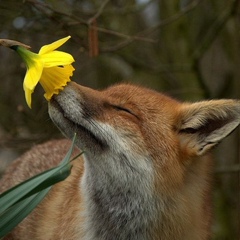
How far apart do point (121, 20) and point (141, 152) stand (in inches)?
221

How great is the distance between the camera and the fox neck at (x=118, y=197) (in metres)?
4.63

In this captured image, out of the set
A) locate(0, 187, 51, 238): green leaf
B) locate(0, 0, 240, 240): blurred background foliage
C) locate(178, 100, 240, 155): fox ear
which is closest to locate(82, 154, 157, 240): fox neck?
locate(178, 100, 240, 155): fox ear

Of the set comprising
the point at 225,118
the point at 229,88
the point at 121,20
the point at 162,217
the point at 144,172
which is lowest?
the point at 162,217

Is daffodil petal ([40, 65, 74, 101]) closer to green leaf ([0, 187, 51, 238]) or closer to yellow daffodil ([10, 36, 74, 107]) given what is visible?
yellow daffodil ([10, 36, 74, 107])

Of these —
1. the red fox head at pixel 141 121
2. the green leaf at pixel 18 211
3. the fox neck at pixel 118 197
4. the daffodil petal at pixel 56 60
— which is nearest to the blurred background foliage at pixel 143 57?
the red fox head at pixel 141 121

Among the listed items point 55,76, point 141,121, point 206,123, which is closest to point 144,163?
point 141,121

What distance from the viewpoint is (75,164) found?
580 cm

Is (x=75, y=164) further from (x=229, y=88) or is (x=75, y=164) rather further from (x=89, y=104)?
(x=229, y=88)

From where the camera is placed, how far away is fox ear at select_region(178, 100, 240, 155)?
4625mm

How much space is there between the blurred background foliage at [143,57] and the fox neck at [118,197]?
259 centimetres

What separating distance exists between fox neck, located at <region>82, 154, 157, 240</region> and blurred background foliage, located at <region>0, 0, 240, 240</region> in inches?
102

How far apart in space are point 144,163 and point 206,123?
1.82ft

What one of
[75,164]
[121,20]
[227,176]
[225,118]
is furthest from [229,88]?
[225,118]

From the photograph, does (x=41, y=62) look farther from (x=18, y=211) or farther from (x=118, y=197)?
(x=118, y=197)
